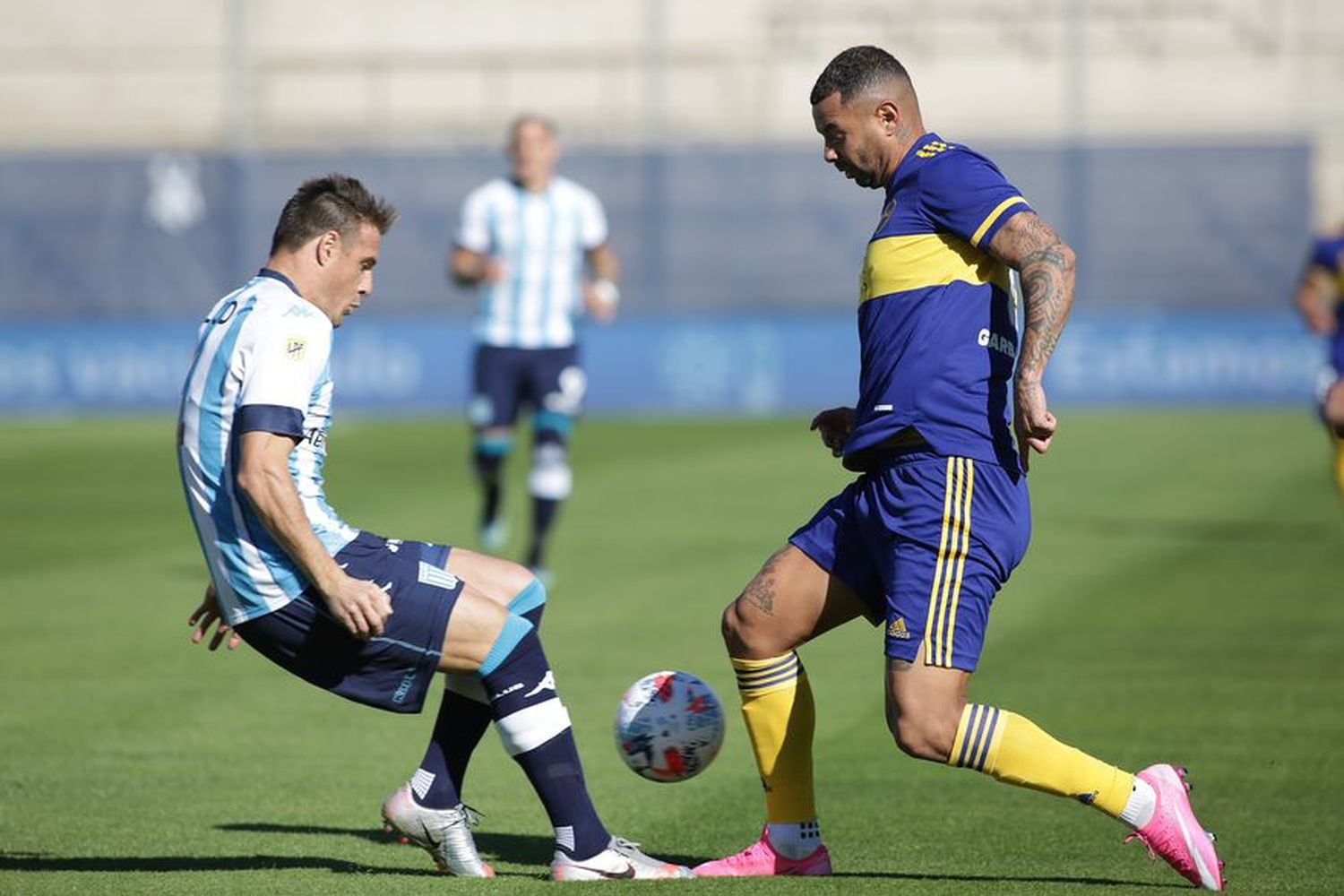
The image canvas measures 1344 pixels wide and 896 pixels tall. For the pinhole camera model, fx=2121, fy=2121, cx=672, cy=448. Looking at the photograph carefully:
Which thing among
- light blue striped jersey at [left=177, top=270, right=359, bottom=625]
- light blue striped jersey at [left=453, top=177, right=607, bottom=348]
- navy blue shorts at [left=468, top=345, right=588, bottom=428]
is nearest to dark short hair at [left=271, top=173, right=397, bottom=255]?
light blue striped jersey at [left=177, top=270, right=359, bottom=625]

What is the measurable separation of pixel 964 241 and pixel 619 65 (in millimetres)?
28003

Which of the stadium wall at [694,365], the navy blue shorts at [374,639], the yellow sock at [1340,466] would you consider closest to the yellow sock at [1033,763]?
the navy blue shorts at [374,639]

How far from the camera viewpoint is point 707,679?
9.23 metres

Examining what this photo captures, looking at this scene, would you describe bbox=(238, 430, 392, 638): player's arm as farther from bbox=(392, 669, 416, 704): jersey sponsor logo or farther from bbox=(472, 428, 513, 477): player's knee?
bbox=(472, 428, 513, 477): player's knee

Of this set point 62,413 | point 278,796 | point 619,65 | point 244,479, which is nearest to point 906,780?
point 278,796

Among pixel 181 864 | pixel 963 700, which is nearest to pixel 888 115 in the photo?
pixel 963 700

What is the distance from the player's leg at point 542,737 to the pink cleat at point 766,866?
0.10 metres

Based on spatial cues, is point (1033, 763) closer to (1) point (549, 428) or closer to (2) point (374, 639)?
(2) point (374, 639)

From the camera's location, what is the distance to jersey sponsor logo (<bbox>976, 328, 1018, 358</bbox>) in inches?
222

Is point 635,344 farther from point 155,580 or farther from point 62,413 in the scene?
point 155,580

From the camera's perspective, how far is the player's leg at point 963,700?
543 centimetres

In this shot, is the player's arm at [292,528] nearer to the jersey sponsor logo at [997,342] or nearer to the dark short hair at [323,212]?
the dark short hair at [323,212]

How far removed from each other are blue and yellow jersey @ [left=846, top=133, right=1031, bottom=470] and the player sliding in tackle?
116cm

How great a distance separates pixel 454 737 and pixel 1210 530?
932 centimetres
